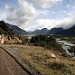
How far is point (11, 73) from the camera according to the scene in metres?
7.09

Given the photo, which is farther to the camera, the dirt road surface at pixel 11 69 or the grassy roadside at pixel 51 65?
the grassy roadside at pixel 51 65

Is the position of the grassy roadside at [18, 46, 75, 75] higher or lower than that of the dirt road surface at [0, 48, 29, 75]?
lower

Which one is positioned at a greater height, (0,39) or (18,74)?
(0,39)

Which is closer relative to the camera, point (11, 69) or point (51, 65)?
point (11, 69)

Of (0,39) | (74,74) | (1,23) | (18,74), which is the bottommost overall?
(74,74)

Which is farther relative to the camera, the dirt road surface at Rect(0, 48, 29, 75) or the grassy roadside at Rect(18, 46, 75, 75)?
the grassy roadside at Rect(18, 46, 75, 75)

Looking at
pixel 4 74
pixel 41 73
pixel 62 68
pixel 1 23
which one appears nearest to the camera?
pixel 4 74

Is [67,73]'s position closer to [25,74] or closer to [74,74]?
[74,74]

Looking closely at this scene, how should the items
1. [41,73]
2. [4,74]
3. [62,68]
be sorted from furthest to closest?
[62,68]
[41,73]
[4,74]

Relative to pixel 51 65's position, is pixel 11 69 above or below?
above

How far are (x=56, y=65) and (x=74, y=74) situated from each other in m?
1.93

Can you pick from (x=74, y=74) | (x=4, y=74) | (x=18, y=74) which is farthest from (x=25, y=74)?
(x=74, y=74)

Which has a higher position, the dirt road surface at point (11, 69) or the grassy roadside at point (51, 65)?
the dirt road surface at point (11, 69)

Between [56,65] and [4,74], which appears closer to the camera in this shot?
[4,74]
